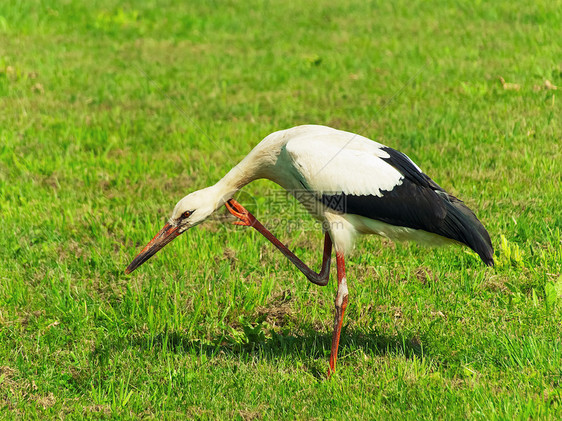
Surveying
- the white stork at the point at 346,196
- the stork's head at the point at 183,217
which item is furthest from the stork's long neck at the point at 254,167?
the stork's head at the point at 183,217

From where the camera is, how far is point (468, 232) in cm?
432

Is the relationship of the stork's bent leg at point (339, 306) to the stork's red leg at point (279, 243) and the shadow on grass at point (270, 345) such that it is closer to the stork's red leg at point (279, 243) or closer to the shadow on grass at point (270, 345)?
the shadow on grass at point (270, 345)

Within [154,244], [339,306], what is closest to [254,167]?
[154,244]

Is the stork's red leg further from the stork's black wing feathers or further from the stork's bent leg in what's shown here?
the stork's black wing feathers

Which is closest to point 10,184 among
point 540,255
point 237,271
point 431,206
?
point 237,271

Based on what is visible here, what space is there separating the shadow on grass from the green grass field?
0.05 feet

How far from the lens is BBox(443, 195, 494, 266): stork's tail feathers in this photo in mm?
4305

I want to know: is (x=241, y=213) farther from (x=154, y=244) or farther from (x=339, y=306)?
(x=339, y=306)

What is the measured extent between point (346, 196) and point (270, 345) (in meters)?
1.09

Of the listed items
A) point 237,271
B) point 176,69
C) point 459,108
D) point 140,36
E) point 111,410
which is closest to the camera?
point 111,410

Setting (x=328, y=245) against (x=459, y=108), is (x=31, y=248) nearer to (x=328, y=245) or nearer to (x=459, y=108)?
(x=328, y=245)

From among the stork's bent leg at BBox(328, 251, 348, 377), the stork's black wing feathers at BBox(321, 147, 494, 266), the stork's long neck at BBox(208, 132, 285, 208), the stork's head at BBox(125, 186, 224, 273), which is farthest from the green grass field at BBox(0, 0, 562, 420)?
the stork's long neck at BBox(208, 132, 285, 208)

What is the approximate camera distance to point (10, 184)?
266 inches

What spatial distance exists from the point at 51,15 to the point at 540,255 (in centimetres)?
1045
